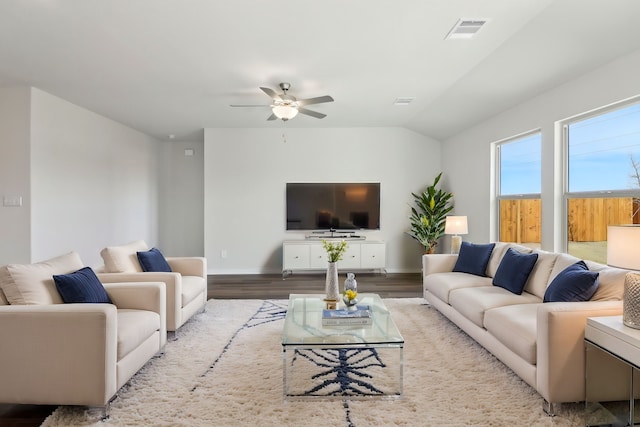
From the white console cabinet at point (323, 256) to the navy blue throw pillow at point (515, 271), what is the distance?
115 inches

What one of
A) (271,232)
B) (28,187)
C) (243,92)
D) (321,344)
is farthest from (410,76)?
(28,187)

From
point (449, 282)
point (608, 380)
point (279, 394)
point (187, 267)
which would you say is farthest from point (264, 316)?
point (608, 380)

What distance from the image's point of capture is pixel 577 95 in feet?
11.7

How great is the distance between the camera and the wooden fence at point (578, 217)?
329cm

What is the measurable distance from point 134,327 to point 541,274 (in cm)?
317

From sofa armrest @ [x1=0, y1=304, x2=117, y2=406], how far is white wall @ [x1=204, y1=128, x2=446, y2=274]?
4.52 m

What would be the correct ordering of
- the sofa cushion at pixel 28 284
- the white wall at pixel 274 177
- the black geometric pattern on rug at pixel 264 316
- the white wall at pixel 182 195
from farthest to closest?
the white wall at pixel 182 195
the white wall at pixel 274 177
the black geometric pattern on rug at pixel 264 316
the sofa cushion at pixel 28 284

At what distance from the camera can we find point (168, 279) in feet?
10.9

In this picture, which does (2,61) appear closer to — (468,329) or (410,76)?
(410,76)

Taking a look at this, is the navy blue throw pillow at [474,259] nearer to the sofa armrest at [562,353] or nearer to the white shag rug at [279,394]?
the white shag rug at [279,394]

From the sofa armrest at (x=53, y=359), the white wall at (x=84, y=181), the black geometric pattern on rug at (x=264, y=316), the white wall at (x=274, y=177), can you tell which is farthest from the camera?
the white wall at (x=274, y=177)

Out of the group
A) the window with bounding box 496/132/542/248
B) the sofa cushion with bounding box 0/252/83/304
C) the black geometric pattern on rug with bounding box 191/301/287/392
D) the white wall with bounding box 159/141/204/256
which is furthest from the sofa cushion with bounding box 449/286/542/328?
the white wall with bounding box 159/141/204/256

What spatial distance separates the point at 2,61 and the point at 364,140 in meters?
4.93

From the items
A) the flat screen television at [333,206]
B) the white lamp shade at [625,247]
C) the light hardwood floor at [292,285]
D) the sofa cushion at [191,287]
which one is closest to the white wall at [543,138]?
the light hardwood floor at [292,285]
